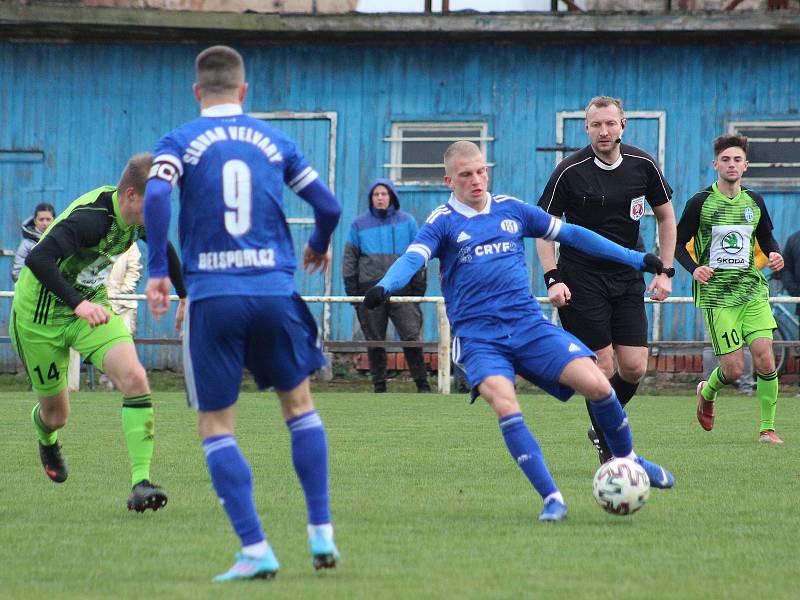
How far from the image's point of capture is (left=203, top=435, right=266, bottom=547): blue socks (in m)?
5.40

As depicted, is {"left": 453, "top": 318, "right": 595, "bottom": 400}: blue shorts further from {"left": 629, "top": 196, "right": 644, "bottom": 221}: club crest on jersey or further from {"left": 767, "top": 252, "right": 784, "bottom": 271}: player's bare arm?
{"left": 767, "top": 252, "right": 784, "bottom": 271}: player's bare arm

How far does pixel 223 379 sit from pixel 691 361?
1566cm

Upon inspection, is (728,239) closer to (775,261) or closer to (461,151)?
(775,261)

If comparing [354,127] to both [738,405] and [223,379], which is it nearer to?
[738,405]

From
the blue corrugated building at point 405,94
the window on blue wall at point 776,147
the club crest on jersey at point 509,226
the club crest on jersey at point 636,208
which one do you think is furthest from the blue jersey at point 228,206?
the window on blue wall at point 776,147

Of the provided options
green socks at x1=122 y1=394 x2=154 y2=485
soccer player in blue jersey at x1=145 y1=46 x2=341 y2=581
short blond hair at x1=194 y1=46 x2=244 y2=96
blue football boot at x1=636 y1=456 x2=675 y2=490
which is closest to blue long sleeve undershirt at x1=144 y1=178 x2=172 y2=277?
soccer player in blue jersey at x1=145 y1=46 x2=341 y2=581

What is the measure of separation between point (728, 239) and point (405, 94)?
35.0 ft

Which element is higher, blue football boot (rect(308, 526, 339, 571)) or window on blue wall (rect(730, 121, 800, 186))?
window on blue wall (rect(730, 121, 800, 186))

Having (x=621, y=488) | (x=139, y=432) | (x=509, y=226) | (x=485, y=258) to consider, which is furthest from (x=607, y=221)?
(x=139, y=432)

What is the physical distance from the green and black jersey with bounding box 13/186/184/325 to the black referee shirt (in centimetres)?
251

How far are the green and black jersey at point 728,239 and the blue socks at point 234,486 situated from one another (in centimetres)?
606

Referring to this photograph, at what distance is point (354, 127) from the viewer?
69.5ft

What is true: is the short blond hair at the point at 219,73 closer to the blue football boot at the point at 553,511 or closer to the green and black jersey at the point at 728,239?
the blue football boot at the point at 553,511

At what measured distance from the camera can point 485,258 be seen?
7492 millimetres
